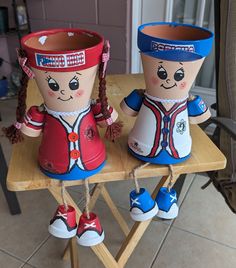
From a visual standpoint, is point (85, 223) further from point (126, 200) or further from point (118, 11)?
point (118, 11)

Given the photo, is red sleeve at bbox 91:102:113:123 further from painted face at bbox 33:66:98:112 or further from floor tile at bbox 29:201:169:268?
floor tile at bbox 29:201:169:268

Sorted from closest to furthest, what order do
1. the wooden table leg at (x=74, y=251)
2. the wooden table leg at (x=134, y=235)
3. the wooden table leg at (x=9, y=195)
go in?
the wooden table leg at (x=134, y=235)
the wooden table leg at (x=74, y=251)
the wooden table leg at (x=9, y=195)

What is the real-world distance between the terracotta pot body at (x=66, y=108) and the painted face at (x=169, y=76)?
0.33 feet

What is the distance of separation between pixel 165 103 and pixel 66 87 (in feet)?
0.63

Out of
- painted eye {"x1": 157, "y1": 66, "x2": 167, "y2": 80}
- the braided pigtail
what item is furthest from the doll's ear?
painted eye {"x1": 157, "y1": 66, "x2": 167, "y2": 80}

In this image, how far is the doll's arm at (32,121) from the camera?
0.59m

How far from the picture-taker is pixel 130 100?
25.5 inches

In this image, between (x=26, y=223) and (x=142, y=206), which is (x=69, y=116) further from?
(x=26, y=223)

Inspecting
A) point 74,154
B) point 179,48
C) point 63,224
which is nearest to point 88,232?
point 63,224

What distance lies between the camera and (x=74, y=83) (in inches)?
20.4

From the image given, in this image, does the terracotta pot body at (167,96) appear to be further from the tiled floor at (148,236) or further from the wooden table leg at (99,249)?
the tiled floor at (148,236)

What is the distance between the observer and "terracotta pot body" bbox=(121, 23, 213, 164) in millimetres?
533

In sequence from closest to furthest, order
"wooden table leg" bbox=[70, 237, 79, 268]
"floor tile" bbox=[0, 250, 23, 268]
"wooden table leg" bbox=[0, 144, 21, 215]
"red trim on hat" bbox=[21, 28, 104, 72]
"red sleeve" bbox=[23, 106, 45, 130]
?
"red trim on hat" bbox=[21, 28, 104, 72], "red sleeve" bbox=[23, 106, 45, 130], "wooden table leg" bbox=[70, 237, 79, 268], "floor tile" bbox=[0, 250, 23, 268], "wooden table leg" bbox=[0, 144, 21, 215]

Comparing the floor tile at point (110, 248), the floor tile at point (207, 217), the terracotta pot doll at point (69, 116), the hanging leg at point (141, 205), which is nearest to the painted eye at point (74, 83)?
the terracotta pot doll at point (69, 116)
